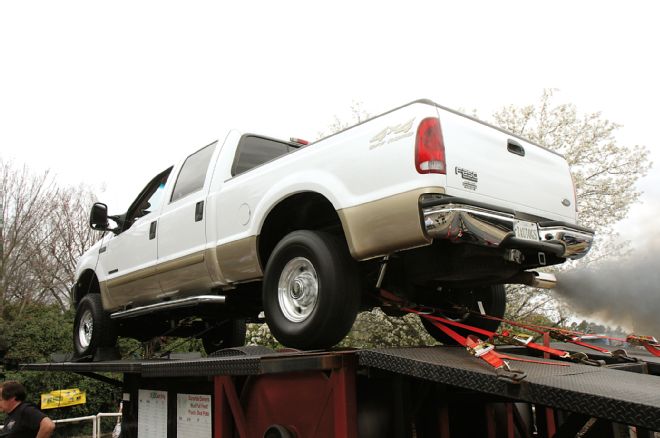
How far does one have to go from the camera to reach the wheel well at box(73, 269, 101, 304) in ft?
21.2

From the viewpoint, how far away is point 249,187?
4.30 meters

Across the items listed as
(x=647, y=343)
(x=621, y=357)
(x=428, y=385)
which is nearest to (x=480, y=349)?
(x=428, y=385)

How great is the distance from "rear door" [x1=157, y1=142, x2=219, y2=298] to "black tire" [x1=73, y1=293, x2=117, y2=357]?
1.28 meters

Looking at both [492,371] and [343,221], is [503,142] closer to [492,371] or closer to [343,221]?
[343,221]

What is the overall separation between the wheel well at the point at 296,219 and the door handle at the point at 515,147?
4.12 feet

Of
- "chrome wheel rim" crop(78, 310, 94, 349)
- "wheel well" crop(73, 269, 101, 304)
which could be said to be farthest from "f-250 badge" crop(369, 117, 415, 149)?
"wheel well" crop(73, 269, 101, 304)

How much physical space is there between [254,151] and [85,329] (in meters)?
3.09

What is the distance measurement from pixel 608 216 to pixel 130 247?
10.8 meters

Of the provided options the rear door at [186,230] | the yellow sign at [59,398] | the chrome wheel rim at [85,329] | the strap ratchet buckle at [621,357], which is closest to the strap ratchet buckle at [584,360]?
the strap ratchet buckle at [621,357]

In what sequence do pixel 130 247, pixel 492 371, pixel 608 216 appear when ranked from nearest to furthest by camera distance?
pixel 492 371 → pixel 130 247 → pixel 608 216

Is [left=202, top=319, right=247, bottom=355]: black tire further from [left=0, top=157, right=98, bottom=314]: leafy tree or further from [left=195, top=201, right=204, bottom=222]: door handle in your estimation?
[left=0, top=157, right=98, bottom=314]: leafy tree

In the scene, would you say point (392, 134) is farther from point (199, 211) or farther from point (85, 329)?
point (85, 329)

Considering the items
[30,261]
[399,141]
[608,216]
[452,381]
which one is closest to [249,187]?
[399,141]

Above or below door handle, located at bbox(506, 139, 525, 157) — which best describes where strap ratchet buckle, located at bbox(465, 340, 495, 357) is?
below
